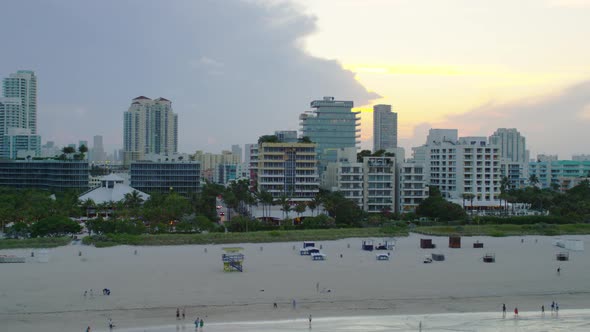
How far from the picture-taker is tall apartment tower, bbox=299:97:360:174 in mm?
151500

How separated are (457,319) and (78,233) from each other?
4802 centimetres

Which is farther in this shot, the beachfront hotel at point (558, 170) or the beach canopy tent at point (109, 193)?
the beachfront hotel at point (558, 170)

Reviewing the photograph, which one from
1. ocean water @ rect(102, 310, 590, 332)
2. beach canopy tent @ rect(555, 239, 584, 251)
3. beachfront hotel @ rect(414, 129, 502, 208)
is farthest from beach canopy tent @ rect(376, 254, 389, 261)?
beachfront hotel @ rect(414, 129, 502, 208)

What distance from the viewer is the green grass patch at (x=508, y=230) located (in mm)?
69812

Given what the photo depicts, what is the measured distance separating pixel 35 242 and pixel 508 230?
184ft

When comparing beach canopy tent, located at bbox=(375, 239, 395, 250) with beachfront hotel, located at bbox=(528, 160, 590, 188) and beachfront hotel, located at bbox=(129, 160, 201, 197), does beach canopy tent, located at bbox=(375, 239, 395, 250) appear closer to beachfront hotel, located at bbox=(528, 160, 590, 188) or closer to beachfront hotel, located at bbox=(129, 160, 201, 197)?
beachfront hotel, located at bbox=(129, 160, 201, 197)

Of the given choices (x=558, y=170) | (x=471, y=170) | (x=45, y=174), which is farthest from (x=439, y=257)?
(x=558, y=170)

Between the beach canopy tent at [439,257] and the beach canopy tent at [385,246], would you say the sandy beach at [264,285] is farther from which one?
the beach canopy tent at [385,246]

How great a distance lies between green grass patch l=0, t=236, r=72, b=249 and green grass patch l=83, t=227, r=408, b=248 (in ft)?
8.14

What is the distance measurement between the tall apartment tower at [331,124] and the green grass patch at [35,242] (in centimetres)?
9787

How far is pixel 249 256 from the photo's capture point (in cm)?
5309

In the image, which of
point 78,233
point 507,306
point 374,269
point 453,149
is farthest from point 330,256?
point 453,149

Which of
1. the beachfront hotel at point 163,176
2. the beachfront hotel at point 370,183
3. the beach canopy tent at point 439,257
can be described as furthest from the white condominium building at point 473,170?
the beachfront hotel at point 163,176

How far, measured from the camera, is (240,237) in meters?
62.8
